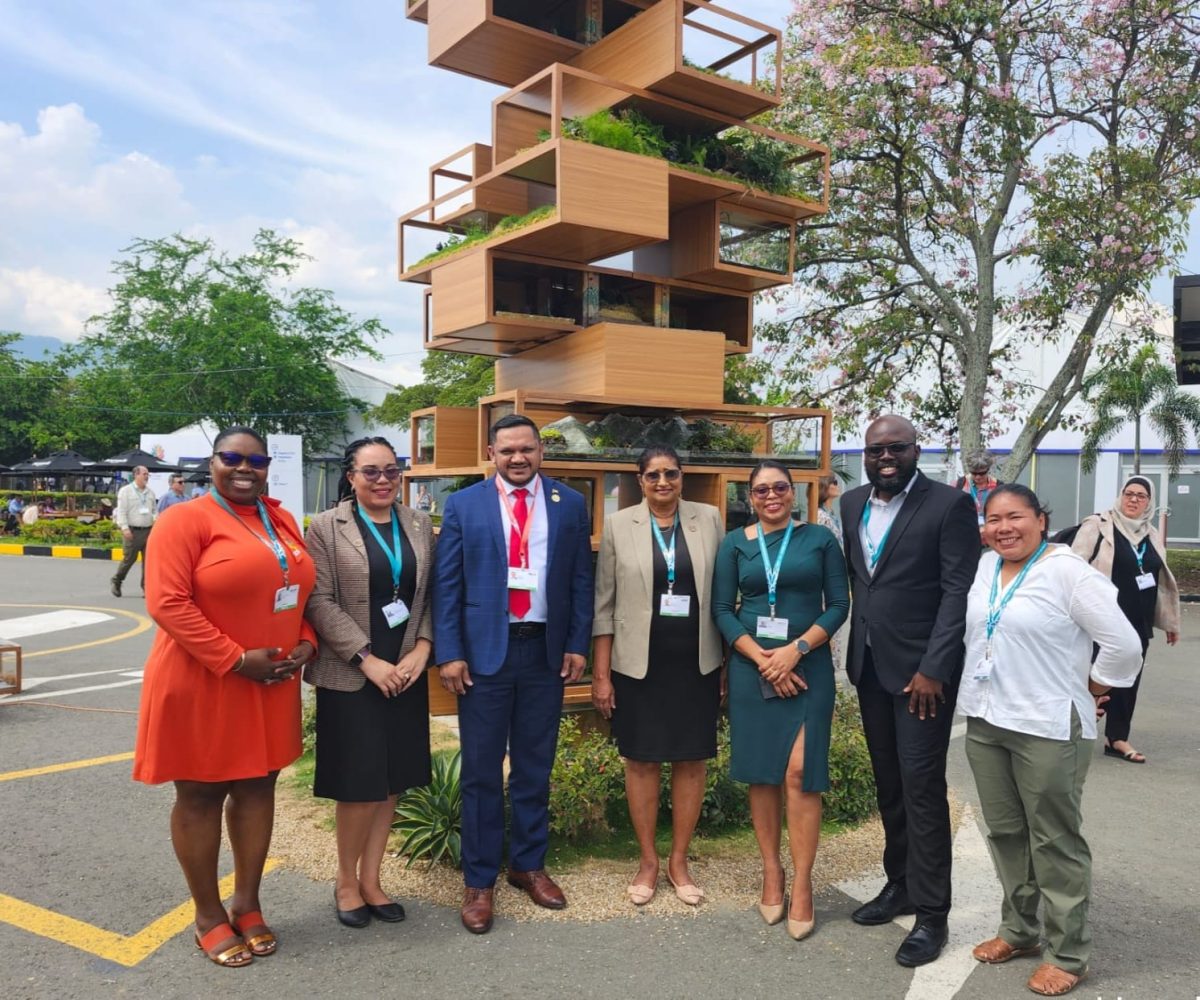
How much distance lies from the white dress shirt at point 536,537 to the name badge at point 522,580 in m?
0.03

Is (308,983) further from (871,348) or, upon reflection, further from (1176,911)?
Answer: (871,348)

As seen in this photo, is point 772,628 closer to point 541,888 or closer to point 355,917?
point 541,888

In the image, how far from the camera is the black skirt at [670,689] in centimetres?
395

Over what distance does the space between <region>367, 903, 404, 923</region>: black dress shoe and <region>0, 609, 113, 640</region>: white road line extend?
28.5 feet

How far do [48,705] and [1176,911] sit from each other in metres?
7.54

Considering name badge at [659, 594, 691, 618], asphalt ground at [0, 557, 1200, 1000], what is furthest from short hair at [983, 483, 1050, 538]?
asphalt ground at [0, 557, 1200, 1000]

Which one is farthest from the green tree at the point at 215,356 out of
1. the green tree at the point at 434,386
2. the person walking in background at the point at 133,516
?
the person walking in background at the point at 133,516

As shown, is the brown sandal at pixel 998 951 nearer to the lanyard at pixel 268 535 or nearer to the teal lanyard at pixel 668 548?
the teal lanyard at pixel 668 548

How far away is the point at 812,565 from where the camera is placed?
3.80m

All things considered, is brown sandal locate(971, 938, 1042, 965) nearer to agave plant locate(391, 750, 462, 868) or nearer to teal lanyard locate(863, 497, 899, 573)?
teal lanyard locate(863, 497, 899, 573)

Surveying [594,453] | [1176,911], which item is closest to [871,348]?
[594,453]

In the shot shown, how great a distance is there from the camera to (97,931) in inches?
146

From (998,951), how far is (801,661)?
4.13 ft

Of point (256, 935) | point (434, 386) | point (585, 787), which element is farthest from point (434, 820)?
point (434, 386)
